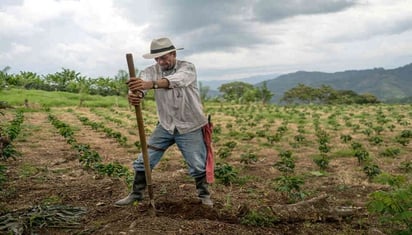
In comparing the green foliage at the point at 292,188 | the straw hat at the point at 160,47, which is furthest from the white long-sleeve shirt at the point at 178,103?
the green foliage at the point at 292,188

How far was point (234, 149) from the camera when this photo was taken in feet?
38.6

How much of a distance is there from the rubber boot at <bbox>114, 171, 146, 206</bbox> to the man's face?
137 cm

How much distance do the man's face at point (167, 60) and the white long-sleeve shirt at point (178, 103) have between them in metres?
0.08

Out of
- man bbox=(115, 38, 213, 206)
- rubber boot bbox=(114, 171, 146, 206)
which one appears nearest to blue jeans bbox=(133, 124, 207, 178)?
man bbox=(115, 38, 213, 206)

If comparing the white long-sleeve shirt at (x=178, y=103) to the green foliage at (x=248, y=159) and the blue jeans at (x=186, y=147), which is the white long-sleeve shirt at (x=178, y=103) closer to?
the blue jeans at (x=186, y=147)

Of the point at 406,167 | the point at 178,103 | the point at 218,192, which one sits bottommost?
the point at 406,167

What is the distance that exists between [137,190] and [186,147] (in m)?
0.91

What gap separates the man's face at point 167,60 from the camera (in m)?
4.93

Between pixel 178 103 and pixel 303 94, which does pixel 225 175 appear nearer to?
pixel 178 103

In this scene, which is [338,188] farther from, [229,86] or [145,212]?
[229,86]

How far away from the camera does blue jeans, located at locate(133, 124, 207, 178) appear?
5188mm

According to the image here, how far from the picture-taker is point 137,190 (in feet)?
18.0

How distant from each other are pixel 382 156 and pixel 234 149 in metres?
3.72

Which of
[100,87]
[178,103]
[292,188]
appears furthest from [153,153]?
[100,87]
